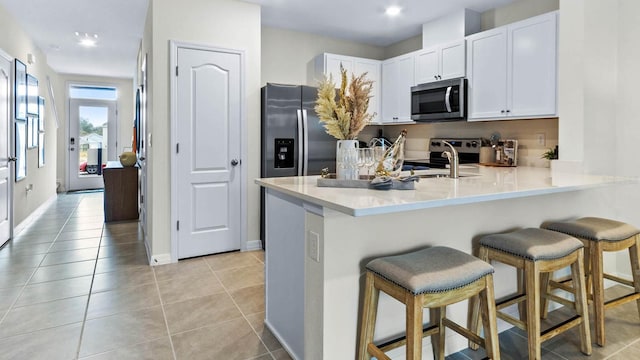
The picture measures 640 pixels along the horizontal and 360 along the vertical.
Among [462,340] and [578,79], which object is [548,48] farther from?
[462,340]

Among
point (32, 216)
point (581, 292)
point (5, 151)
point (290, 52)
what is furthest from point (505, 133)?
point (32, 216)

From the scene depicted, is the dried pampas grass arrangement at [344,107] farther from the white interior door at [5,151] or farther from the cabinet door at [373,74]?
the white interior door at [5,151]

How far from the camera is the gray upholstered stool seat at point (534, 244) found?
1.84m

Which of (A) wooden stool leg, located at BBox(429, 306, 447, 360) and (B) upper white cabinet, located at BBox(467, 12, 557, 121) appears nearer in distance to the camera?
Answer: (A) wooden stool leg, located at BBox(429, 306, 447, 360)

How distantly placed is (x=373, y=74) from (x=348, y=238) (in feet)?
12.7

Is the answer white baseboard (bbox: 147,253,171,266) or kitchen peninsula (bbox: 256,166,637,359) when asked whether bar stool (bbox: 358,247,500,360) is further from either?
white baseboard (bbox: 147,253,171,266)

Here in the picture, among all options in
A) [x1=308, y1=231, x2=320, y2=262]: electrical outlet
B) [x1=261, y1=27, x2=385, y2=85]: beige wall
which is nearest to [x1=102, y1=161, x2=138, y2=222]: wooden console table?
[x1=261, y1=27, x2=385, y2=85]: beige wall

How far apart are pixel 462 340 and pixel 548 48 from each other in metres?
2.64

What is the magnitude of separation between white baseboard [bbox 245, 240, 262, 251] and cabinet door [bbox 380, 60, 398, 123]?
2.36m

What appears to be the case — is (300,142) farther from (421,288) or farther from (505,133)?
(421,288)

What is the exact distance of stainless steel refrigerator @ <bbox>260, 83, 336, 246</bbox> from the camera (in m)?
3.96

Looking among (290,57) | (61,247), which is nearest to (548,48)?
(290,57)

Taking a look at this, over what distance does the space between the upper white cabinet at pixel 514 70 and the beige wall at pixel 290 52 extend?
1.95 m

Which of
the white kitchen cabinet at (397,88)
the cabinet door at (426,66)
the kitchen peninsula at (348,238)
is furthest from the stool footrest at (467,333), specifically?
the white kitchen cabinet at (397,88)
